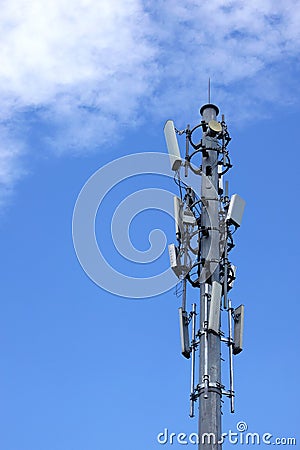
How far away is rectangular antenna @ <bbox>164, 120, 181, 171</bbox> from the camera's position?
826 inches

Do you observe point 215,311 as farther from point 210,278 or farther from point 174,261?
point 174,261

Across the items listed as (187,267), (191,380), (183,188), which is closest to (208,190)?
(183,188)

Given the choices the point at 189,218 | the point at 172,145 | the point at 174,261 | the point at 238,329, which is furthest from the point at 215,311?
the point at 172,145

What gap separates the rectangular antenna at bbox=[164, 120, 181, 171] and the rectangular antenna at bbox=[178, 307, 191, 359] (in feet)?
12.7

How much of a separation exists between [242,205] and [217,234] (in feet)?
3.30

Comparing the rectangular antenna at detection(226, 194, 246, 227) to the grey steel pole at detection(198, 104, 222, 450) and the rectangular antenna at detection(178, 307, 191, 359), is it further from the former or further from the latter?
the rectangular antenna at detection(178, 307, 191, 359)

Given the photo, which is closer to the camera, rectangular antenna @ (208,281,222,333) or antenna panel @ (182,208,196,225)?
rectangular antenna @ (208,281,222,333)

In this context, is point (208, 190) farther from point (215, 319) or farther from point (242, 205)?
point (215, 319)

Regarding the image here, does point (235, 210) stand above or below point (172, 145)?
below

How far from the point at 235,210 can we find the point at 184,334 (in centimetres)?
339

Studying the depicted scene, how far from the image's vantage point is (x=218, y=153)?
21641 millimetres

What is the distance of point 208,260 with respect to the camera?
19953mm

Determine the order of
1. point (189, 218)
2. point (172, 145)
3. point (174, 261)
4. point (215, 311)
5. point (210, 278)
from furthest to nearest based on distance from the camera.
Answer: point (172, 145) → point (189, 218) → point (174, 261) → point (210, 278) → point (215, 311)

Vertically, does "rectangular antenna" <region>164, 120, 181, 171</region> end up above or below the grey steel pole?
above
